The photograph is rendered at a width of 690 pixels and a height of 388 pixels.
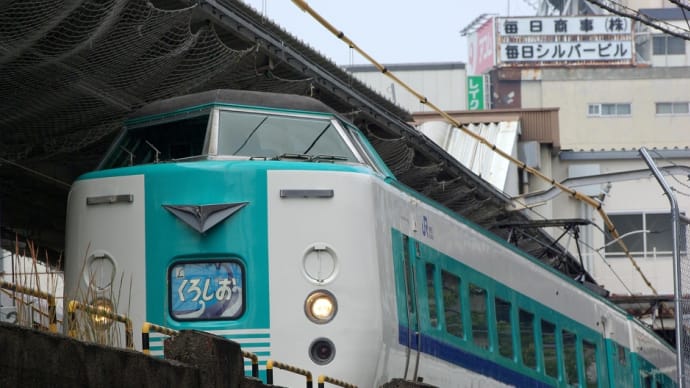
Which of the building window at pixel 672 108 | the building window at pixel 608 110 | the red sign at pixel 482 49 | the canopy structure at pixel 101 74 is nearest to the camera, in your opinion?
the canopy structure at pixel 101 74

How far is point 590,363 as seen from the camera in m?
18.2

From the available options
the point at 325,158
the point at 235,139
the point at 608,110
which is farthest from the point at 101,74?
the point at 608,110

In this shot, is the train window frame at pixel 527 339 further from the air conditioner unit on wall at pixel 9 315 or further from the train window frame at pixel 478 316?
the air conditioner unit on wall at pixel 9 315

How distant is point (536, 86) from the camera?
61000 millimetres

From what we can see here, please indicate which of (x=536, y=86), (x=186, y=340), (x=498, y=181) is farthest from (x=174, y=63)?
(x=536, y=86)

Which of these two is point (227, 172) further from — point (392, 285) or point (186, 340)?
point (186, 340)

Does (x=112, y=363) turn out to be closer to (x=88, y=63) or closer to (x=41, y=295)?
(x=41, y=295)

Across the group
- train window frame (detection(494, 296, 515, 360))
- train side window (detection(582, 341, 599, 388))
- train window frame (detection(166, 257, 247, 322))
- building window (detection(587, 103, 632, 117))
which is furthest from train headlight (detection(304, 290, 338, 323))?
building window (detection(587, 103, 632, 117))

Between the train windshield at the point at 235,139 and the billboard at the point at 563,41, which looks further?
the billboard at the point at 563,41

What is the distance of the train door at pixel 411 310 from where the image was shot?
1170cm

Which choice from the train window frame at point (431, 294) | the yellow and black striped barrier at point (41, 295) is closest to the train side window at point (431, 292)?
the train window frame at point (431, 294)

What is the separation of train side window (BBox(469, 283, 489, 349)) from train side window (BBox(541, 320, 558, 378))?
214cm

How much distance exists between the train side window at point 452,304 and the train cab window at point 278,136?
1656 millimetres

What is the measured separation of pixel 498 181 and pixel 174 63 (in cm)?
2718
